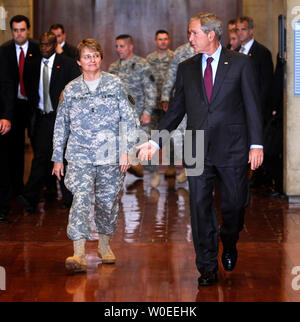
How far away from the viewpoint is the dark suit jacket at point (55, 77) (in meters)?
8.48

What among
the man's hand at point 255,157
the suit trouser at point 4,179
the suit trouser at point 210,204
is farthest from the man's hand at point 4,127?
the man's hand at point 255,157

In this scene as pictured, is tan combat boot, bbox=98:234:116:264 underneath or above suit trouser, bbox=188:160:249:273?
underneath

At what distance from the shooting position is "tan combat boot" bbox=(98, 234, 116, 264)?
6.39 metres

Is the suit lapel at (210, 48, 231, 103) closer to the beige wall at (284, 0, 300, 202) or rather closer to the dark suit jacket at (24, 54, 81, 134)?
the dark suit jacket at (24, 54, 81, 134)

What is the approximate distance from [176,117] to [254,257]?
1.51 metres

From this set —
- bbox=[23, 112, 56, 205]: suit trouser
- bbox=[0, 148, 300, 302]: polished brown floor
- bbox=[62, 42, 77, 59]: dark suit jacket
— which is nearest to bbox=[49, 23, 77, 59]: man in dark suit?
bbox=[62, 42, 77, 59]: dark suit jacket

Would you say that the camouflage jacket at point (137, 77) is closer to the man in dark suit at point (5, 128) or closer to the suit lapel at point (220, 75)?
the man in dark suit at point (5, 128)

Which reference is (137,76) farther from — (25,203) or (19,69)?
(25,203)

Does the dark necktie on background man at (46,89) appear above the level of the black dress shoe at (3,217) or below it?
above

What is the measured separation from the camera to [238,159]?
564 centimetres

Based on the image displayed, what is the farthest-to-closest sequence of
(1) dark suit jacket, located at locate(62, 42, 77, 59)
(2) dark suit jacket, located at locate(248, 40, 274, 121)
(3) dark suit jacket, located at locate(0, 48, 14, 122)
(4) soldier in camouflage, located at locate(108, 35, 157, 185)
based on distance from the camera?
(1) dark suit jacket, located at locate(62, 42, 77, 59)
(4) soldier in camouflage, located at locate(108, 35, 157, 185)
(2) dark suit jacket, located at locate(248, 40, 274, 121)
(3) dark suit jacket, located at locate(0, 48, 14, 122)

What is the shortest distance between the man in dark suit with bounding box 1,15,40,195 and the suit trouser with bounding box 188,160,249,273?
3.26 m

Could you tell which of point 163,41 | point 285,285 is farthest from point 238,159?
point 163,41

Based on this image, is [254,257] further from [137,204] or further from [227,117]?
[137,204]
